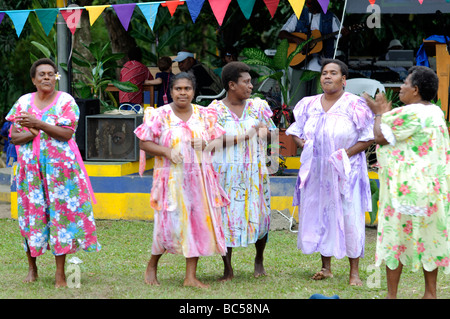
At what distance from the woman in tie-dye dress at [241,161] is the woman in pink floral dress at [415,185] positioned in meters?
1.28

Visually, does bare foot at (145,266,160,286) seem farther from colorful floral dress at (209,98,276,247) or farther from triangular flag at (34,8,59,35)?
triangular flag at (34,8,59,35)

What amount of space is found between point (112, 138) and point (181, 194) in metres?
3.96

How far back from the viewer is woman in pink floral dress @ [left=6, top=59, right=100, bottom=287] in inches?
215

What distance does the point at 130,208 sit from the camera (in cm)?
877

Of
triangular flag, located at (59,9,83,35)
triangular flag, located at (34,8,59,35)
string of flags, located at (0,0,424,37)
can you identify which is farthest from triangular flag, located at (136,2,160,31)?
triangular flag, located at (34,8,59,35)

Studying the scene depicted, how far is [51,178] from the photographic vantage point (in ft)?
17.9

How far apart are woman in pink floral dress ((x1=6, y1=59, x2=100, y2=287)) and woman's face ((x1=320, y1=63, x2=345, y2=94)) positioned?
198cm

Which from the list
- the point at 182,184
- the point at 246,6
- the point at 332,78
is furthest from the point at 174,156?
the point at 246,6

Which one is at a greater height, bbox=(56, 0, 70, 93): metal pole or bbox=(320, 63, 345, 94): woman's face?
bbox=(56, 0, 70, 93): metal pole

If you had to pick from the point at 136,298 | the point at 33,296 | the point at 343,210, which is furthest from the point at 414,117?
the point at 33,296

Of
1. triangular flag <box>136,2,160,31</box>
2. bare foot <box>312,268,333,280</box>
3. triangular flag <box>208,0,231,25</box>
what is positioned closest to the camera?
bare foot <box>312,268,333,280</box>

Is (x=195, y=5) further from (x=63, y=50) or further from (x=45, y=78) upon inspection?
(x=45, y=78)

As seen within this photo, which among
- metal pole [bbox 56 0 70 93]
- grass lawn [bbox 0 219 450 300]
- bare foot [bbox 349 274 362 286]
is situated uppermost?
metal pole [bbox 56 0 70 93]

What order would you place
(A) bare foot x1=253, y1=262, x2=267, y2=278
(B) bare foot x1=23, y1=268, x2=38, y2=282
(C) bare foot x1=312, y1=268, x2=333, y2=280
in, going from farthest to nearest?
(A) bare foot x1=253, y1=262, x2=267, y2=278, (C) bare foot x1=312, y1=268, x2=333, y2=280, (B) bare foot x1=23, y1=268, x2=38, y2=282
